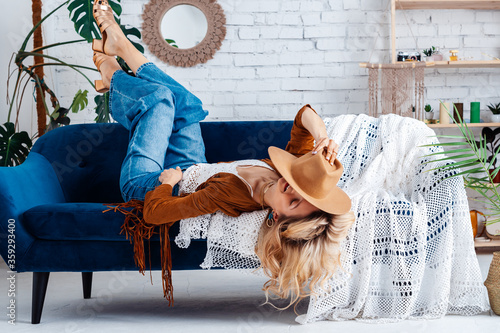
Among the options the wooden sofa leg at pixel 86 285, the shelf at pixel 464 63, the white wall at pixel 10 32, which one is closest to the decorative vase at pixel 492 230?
the shelf at pixel 464 63

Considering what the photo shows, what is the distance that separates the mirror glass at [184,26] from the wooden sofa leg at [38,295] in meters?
2.04

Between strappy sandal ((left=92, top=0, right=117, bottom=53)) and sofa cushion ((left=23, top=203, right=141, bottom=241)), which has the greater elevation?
strappy sandal ((left=92, top=0, right=117, bottom=53))

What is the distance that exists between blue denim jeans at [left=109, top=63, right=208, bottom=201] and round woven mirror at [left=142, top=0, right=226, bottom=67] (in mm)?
1160

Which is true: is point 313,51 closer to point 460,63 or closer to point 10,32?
point 460,63

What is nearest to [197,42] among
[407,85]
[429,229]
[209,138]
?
[209,138]

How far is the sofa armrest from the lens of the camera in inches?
80.0

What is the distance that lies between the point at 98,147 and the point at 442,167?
5.60ft

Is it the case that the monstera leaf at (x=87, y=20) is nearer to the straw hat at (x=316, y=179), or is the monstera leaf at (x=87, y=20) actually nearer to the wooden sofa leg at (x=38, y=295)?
the wooden sofa leg at (x=38, y=295)

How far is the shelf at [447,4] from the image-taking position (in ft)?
11.5

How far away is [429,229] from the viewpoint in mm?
1978

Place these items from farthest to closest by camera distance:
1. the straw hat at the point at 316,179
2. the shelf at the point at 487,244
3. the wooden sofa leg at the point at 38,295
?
the shelf at the point at 487,244
the wooden sofa leg at the point at 38,295
the straw hat at the point at 316,179

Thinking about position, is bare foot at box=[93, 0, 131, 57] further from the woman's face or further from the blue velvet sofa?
the woman's face

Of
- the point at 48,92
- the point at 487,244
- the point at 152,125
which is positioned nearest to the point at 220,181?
the point at 152,125

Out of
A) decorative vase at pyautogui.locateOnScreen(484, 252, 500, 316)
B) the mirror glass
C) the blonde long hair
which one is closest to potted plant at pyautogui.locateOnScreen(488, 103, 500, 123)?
decorative vase at pyautogui.locateOnScreen(484, 252, 500, 316)
